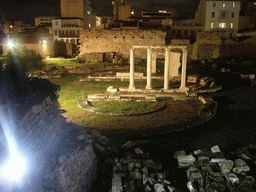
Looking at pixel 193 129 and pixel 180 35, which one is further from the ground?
pixel 180 35

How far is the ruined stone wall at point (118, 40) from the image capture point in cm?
3388

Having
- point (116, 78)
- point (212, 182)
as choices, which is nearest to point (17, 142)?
point (212, 182)

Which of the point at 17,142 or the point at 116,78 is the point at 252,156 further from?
the point at 116,78

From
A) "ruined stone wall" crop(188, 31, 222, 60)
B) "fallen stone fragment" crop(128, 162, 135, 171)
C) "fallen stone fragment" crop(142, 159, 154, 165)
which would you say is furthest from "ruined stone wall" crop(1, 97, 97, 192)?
"ruined stone wall" crop(188, 31, 222, 60)

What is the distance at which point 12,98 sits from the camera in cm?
608

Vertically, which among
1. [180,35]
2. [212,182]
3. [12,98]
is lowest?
[212,182]

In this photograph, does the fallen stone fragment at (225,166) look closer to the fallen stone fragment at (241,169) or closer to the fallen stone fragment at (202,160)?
the fallen stone fragment at (241,169)

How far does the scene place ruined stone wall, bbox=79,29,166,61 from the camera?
33875 millimetres

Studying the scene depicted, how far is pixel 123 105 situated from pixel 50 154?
8.29 meters

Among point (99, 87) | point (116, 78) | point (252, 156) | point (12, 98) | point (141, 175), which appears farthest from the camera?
point (116, 78)

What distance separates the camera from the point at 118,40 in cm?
3488

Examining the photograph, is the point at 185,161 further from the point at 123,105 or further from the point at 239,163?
the point at 123,105

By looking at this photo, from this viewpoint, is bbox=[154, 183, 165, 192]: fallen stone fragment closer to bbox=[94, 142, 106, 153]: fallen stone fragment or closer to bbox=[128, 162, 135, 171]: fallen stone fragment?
bbox=[128, 162, 135, 171]: fallen stone fragment

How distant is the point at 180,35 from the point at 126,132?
38.5 meters
